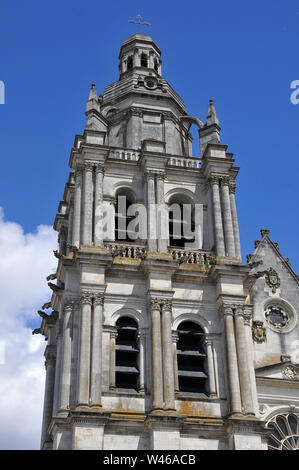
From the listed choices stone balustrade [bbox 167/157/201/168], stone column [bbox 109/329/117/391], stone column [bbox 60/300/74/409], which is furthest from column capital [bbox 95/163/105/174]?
stone column [bbox 109/329/117/391]

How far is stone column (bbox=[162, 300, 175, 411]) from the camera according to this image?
24328mm

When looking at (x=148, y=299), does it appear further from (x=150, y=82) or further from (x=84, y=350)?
(x=150, y=82)

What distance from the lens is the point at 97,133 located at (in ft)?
100

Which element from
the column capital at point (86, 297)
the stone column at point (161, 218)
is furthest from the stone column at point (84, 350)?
the stone column at point (161, 218)

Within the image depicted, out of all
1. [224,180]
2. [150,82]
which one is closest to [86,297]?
[224,180]

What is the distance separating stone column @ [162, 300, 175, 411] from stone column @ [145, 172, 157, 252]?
2.77 metres

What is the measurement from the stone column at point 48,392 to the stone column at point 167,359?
6116 millimetres

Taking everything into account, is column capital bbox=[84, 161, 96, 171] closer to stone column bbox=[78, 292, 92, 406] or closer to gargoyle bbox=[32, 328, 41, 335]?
stone column bbox=[78, 292, 92, 406]

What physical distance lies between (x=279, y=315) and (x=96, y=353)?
975cm

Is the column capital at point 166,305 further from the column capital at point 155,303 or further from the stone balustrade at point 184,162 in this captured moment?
the stone balustrade at point 184,162

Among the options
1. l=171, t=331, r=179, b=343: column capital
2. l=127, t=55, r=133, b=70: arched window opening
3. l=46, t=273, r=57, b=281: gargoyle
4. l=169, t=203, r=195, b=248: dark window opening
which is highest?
l=127, t=55, r=133, b=70: arched window opening
